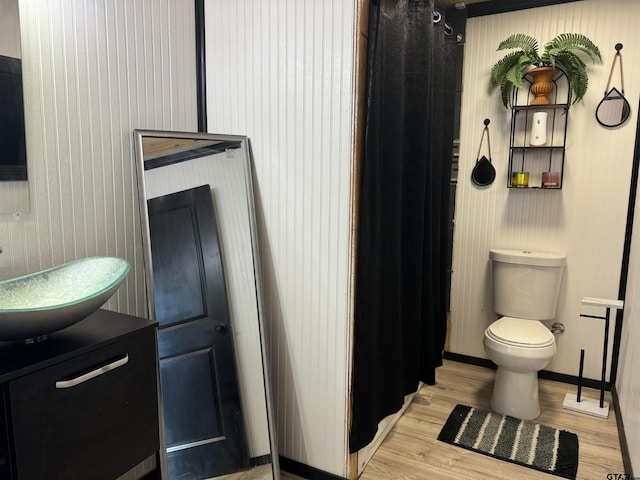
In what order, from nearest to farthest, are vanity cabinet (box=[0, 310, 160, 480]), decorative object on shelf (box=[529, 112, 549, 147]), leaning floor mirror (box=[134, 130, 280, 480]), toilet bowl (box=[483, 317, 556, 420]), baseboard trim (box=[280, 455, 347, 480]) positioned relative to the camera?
vanity cabinet (box=[0, 310, 160, 480])
leaning floor mirror (box=[134, 130, 280, 480])
baseboard trim (box=[280, 455, 347, 480])
toilet bowl (box=[483, 317, 556, 420])
decorative object on shelf (box=[529, 112, 549, 147])

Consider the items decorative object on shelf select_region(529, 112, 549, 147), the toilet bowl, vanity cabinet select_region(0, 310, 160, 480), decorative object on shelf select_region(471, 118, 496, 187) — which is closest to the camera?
vanity cabinet select_region(0, 310, 160, 480)

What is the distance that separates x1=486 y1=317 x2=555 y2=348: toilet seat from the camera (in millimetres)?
2410

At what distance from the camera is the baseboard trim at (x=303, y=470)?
197 cm

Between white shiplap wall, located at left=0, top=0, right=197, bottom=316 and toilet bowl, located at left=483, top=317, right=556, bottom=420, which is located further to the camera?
toilet bowl, located at left=483, top=317, right=556, bottom=420

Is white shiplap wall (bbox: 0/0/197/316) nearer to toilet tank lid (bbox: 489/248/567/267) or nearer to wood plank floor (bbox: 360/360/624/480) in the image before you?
wood plank floor (bbox: 360/360/624/480)

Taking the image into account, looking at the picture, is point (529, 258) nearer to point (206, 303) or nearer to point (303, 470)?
point (303, 470)

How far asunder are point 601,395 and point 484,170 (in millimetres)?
1485

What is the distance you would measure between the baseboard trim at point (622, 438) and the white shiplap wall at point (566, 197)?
0.66 ft

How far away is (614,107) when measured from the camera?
2609 mm

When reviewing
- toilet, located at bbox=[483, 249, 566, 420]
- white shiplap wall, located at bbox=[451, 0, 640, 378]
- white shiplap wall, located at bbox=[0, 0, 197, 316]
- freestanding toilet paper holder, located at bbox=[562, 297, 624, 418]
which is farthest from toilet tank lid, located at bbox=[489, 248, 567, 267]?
white shiplap wall, located at bbox=[0, 0, 197, 316]

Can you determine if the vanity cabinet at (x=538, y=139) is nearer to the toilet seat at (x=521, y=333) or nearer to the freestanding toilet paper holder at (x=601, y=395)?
the freestanding toilet paper holder at (x=601, y=395)

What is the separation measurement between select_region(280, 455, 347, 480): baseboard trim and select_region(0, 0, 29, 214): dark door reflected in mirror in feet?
4.91

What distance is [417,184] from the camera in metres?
2.21

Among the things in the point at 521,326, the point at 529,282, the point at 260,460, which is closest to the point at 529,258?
the point at 529,282
